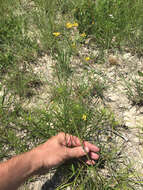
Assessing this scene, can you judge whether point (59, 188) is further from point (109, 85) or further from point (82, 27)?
point (82, 27)

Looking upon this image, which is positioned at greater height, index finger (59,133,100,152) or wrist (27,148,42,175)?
index finger (59,133,100,152)

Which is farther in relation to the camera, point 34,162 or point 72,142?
point 72,142

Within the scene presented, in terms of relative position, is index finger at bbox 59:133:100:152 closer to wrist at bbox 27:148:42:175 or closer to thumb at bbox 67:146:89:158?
thumb at bbox 67:146:89:158

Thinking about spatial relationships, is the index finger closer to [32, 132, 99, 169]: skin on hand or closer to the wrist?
[32, 132, 99, 169]: skin on hand

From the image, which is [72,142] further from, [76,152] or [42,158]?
[42,158]

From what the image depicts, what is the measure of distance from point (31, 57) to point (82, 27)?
821 mm

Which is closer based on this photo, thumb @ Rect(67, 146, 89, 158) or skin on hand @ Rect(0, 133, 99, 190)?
skin on hand @ Rect(0, 133, 99, 190)

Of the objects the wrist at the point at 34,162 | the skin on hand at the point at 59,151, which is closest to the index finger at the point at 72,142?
the skin on hand at the point at 59,151

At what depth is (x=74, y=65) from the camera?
8.46ft

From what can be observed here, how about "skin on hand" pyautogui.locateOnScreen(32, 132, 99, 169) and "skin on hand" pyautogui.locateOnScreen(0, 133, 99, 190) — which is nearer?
"skin on hand" pyautogui.locateOnScreen(0, 133, 99, 190)

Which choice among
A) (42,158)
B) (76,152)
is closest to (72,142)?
(76,152)

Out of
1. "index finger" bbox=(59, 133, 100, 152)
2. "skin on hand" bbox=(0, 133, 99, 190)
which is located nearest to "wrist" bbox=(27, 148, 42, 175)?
"skin on hand" bbox=(0, 133, 99, 190)

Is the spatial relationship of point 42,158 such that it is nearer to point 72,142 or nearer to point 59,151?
point 59,151

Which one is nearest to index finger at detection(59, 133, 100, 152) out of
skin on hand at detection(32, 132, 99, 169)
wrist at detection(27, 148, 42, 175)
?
skin on hand at detection(32, 132, 99, 169)
